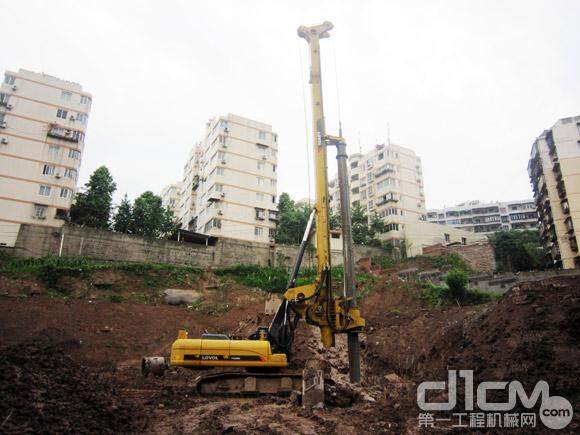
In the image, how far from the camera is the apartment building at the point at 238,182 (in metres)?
44.9

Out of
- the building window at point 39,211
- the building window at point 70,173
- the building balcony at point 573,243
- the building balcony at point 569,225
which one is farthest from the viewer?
the building balcony at point 569,225

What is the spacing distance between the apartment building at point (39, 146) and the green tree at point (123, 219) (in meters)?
4.33

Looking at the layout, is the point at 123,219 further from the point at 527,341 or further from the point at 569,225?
the point at 569,225

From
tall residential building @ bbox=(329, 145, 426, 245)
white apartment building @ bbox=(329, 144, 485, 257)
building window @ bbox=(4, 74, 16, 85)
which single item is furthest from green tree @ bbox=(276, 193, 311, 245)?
building window @ bbox=(4, 74, 16, 85)

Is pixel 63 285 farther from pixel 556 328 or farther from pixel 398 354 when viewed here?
pixel 556 328

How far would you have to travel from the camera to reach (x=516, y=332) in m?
12.0

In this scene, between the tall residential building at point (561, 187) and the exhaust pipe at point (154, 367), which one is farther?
the tall residential building at point (561, 187)

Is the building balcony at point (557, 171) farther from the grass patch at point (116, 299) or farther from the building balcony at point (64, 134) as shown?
the building balcony at point (64, 134)

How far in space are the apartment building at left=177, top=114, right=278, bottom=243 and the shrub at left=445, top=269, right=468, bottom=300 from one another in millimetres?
25364

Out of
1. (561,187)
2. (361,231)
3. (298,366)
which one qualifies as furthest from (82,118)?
(561,187)

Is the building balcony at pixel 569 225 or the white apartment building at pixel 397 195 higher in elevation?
the white apartment building at pixel 397 195

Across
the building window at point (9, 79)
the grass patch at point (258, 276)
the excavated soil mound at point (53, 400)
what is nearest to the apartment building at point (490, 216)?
the grass patch at point (258, 276)

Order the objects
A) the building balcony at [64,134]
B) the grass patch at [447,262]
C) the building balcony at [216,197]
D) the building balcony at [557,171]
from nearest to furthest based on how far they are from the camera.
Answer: the grass patch at [447,262], the building balcony at [64,134], the building balcony at [557,171], the building balcony at [216,197]

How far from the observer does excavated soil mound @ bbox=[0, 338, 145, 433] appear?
302 inches
